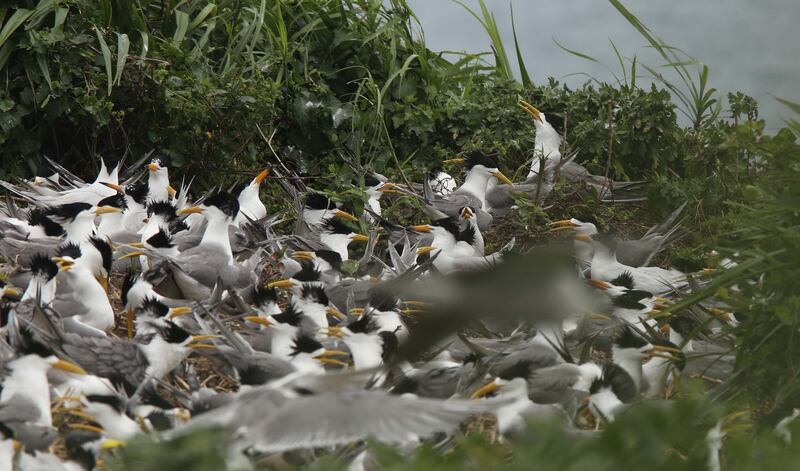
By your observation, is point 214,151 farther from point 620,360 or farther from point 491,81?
point 620,360

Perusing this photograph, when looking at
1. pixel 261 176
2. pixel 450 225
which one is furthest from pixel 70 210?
pixel 450 225

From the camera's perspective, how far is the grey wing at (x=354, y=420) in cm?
262

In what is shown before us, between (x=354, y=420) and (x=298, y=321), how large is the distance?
141 centimetres

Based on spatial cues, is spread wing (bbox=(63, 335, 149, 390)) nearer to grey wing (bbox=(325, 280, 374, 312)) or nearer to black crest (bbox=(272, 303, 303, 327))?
black crest (bbox=(272, 303, 303, 327))

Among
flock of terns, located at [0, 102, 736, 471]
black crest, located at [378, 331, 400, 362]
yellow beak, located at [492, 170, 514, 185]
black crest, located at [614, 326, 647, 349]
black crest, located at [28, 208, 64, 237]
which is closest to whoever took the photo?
flock of terns, located at [0, 102, 736, 471]

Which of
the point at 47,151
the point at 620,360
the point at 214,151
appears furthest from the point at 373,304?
the point at 47,151

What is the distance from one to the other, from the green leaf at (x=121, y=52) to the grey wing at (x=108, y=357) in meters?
2.04

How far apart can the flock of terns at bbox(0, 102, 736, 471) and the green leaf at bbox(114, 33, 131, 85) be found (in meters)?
0.50

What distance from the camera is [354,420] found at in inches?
105

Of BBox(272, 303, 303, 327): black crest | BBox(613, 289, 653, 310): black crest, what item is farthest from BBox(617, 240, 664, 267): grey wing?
BBox(272, 303, 303, 327): black crest

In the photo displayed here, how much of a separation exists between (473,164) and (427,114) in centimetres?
65

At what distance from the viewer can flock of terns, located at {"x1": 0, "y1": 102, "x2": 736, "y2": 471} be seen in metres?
2.90

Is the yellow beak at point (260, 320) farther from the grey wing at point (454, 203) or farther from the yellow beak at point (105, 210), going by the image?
the grey wing at point (454, 203)

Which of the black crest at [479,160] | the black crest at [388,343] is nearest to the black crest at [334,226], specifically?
the black crest at [479,160]
